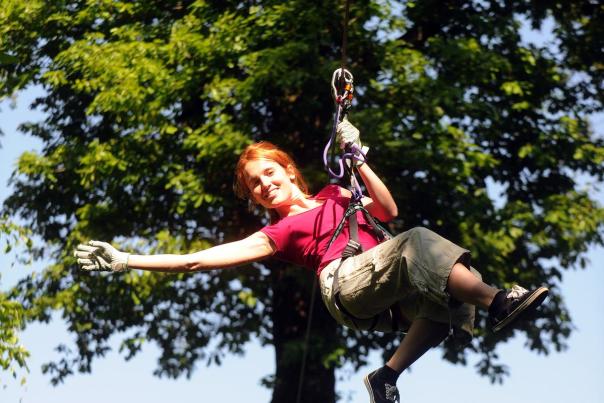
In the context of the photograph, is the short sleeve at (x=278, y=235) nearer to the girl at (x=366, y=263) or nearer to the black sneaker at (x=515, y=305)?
the girl at (x=366, y=263)

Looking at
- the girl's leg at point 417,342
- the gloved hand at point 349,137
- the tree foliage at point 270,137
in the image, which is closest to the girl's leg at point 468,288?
the girl's leg at point 417,342

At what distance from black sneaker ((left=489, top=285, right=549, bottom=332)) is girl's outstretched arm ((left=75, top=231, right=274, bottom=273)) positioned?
1311 millimetres

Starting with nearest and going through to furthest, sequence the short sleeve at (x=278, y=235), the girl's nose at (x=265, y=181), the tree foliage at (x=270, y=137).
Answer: the short sleeve at (x=278, y=235)
the girl's nose at (x=265, y=181)
the tree foliage at (x=270, y=137)

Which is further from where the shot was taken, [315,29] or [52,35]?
[52,35]

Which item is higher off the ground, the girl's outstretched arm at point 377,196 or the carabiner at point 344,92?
the carabiner at point 344,92

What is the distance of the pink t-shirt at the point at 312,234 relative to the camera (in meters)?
4.98

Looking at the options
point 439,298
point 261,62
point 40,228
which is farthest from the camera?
point 40,228

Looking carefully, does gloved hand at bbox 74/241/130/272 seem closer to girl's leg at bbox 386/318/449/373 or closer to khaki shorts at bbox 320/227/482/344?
khaki shorts at bbox 320/227/482/344

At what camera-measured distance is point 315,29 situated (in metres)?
12.0

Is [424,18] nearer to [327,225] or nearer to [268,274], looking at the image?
[268,274]

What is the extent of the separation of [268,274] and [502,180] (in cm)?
329

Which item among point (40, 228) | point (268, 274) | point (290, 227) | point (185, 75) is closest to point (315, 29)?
point (185, 75)

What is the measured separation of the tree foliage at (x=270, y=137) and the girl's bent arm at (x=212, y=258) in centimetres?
657

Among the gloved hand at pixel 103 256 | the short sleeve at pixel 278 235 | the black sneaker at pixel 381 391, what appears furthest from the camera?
the short sleeve at pixel 278 235
